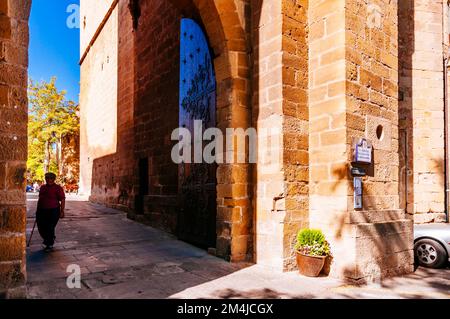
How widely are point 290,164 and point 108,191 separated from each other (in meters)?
10.4

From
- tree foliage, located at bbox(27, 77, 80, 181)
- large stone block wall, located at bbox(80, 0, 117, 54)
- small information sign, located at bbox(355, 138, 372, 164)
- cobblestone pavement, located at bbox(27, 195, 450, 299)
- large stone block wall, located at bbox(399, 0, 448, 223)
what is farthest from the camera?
tree foliage, located at bbox(27, 77, 80, 181)

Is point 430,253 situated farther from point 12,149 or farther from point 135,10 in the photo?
point 135,10

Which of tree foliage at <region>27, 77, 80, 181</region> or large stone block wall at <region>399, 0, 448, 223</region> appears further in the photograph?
tree foliage at <region>27, 77, 80, 181</region>

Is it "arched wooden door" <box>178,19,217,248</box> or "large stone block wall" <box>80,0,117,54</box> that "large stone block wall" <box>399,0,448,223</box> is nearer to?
"arched wooden door" <box>178,19,217,248</box>

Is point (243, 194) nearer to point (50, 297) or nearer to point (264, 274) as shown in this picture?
point (264, 274)

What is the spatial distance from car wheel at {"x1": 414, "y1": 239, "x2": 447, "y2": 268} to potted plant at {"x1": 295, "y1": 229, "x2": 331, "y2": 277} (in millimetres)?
2121

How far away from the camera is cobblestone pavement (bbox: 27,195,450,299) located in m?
3.59

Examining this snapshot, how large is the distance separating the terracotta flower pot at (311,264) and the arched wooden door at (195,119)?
170 cm

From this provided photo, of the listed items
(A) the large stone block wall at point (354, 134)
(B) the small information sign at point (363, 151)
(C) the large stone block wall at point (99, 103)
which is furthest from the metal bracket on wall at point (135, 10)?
(B) the small information sign at point (363, 151)

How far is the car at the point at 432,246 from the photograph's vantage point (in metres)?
5.19

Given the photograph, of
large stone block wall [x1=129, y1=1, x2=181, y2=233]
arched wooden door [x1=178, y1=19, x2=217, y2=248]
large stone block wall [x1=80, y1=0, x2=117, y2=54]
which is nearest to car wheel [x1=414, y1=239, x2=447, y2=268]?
arched wooden door [x1=178, y1=19, x2=217, y2=248]

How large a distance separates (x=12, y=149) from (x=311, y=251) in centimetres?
349

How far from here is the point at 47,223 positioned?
5754 mm
